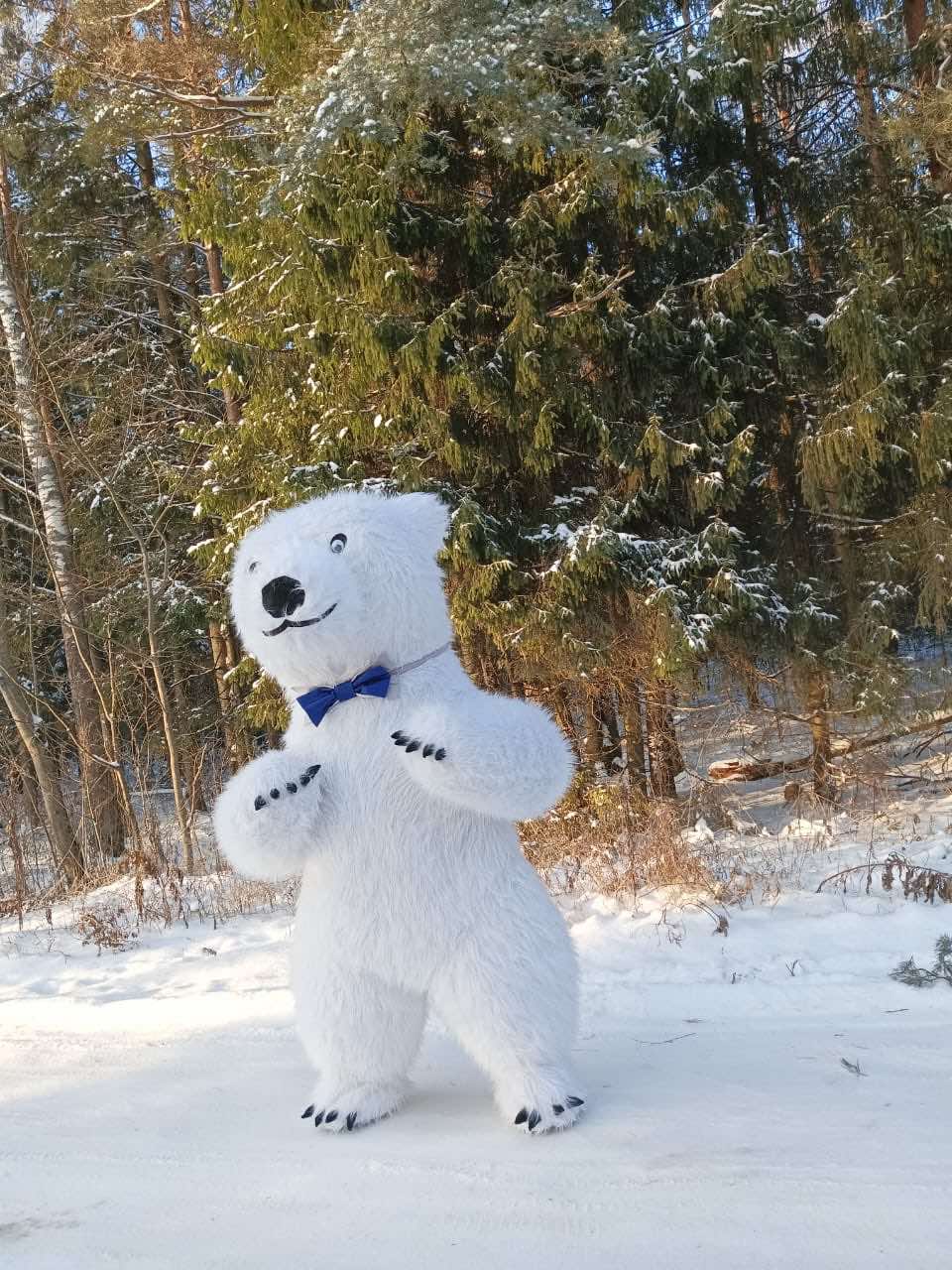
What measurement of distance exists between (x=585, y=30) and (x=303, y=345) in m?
2.55

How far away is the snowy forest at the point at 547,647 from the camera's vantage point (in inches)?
77.5

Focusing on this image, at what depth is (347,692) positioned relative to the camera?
2352 mm

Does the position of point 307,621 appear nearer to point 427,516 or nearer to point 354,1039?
point 427,516

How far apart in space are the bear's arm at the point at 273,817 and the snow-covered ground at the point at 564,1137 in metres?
0.62

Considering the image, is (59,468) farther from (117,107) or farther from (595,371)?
(595,371)

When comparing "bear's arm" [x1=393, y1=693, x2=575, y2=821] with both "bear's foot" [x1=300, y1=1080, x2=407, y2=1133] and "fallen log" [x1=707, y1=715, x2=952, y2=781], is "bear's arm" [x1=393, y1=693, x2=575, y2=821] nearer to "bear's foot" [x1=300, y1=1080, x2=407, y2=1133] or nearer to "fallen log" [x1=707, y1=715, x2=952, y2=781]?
"bear's foot" [x1=300, y1=1080, x2=407, y2=1133]

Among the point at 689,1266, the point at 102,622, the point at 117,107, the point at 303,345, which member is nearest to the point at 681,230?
the point at 303,345

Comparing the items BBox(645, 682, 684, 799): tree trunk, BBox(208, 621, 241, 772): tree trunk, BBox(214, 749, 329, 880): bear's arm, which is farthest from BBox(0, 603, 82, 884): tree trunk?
BBox(214, 749, 329, 880): bear's arm

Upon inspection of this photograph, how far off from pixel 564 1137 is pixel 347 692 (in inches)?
43.7

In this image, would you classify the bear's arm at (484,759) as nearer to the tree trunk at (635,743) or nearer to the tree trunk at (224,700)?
the tree trunk at (635,743)

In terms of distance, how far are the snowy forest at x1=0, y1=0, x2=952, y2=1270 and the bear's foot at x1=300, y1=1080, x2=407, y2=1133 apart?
1 centimetres

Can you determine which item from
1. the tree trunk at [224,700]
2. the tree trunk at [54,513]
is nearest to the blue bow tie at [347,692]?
the tree trunk at [224,700]

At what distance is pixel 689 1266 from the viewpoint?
1527mm

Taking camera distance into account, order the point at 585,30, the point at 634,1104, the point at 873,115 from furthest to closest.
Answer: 1. the point at 873,115
2. the point at 585,30
3. the point at 634,1104
